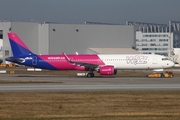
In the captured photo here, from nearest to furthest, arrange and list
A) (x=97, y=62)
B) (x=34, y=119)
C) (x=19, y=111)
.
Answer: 1. (x=34, y=119)
2. (x=19, y=111)
3. (x=97, y=62)

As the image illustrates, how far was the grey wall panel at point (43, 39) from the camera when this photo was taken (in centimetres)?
9944

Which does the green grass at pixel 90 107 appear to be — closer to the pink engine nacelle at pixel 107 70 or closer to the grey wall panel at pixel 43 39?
the pink engine nacelle at pixel 107 70

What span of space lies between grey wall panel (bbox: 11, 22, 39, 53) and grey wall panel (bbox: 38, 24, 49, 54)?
0.97 metres

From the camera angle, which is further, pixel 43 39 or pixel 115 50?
pixel 115 50

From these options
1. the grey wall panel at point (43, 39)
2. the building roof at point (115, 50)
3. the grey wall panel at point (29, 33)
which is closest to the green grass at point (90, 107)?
the grey wall panel at point (43, 39)

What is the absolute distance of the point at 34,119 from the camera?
18453 millimetres

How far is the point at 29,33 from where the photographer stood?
101m

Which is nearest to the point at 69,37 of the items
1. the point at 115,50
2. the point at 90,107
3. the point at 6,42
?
the point at 115,50

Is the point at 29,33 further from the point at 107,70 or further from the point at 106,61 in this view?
the point at 107,70

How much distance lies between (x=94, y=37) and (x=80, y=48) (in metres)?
4.55

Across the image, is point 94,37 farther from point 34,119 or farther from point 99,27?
point 34,119

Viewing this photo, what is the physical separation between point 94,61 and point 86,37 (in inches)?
1890

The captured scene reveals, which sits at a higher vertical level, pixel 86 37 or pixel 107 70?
pixel 86 37

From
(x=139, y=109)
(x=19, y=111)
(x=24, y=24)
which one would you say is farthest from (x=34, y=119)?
(x=24, y=24)
